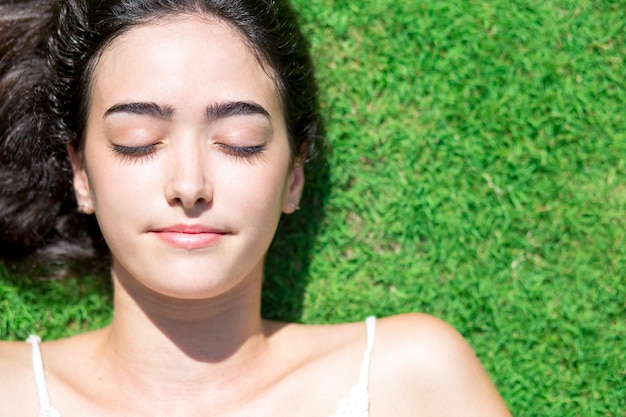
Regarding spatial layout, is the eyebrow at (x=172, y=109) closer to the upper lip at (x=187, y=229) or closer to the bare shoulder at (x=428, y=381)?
the upper lip at (x=187, y=229)

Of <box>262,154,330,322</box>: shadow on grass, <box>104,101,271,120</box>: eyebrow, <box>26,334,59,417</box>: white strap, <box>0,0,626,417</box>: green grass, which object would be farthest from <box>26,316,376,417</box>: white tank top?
<box>104,101,271,120</box>: eyebrow

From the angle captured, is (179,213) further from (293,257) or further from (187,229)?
(293,257)

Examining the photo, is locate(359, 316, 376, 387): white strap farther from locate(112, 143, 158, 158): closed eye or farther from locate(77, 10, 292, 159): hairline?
locate(112, 143, 158, 158): closed eye

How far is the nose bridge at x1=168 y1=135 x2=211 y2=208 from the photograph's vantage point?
9.17 feet

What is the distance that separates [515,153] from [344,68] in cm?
85

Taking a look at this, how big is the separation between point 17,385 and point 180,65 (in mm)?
1365

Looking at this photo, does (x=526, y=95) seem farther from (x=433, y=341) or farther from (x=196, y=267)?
(x=196, y=267)

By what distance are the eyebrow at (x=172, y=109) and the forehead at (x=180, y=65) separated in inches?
0.9

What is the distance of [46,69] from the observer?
11.1 ft

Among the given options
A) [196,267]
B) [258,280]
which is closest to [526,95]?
[258,280]

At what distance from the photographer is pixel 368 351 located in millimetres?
3279

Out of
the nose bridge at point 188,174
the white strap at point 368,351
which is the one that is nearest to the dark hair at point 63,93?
the nose bridge at point 188,174

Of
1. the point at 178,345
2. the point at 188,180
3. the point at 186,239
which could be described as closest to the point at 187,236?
the point at 186,239

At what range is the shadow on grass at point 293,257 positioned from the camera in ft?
12.5
